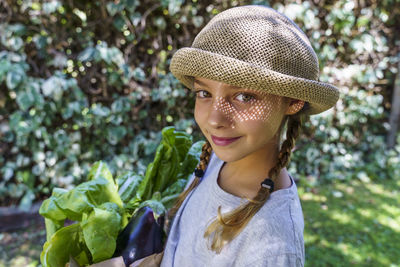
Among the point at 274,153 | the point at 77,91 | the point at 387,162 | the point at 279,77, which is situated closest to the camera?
the point at 279,77

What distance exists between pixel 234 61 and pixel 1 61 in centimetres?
269

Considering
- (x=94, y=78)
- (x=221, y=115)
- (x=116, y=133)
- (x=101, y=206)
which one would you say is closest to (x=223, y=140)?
(x=221, y=115)

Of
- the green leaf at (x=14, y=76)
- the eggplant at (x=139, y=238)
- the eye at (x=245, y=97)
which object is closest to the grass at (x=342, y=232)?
the green leaf at (x=14, y=76)

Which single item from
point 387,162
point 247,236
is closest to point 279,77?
point 247,236

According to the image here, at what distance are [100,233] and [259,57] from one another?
28.7 inches

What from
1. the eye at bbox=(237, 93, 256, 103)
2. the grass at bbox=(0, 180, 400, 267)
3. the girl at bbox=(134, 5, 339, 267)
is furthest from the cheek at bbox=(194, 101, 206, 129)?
the grass at bbox=(0, 180, 400, 267)

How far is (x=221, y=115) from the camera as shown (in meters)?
0.97

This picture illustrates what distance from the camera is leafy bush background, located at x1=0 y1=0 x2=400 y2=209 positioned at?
2994 mm

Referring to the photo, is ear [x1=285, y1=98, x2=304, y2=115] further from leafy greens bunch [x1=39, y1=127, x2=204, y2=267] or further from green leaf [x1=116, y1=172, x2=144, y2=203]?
green leaf [x1=116, y1=172, x2=144, y2=203]

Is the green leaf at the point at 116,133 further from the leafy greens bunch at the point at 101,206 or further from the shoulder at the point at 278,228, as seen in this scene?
the shoulder at the point at 278,228

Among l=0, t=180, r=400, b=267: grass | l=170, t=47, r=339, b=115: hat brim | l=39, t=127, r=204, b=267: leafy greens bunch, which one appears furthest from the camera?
l=0, t=180, r=400, b=267: grass

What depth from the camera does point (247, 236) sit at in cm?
93

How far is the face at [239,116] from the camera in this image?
0.96m

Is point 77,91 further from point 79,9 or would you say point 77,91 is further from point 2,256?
point 2,256
